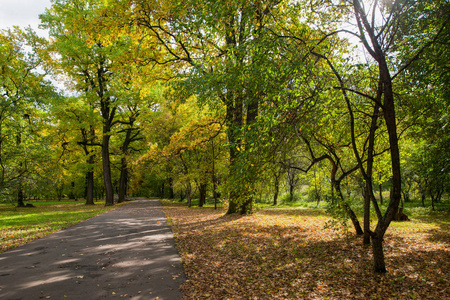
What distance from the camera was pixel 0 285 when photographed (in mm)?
4262

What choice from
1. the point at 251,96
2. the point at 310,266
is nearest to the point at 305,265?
the point at 310,266

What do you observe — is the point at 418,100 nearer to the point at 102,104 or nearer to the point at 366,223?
the point at 366,223

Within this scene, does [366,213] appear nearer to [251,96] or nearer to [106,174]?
[251,96]

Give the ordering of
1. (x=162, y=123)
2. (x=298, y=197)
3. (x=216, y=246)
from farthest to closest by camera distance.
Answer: (x=298, y=197) → (x=162, y=123) → (x=216, y=246)

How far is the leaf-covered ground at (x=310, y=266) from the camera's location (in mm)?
4273

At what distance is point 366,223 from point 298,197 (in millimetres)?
28838

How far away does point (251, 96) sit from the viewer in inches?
232

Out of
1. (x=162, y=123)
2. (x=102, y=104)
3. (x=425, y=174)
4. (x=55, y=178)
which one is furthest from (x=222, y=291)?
(x=102, y=104)

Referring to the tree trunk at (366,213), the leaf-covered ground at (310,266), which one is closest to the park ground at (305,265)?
the leaf-covered ground at (310,266)

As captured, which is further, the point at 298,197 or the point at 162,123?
the point at 298,197

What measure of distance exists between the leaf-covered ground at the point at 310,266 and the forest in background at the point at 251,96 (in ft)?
2.06

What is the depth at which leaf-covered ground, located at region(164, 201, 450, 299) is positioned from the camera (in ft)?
14.0

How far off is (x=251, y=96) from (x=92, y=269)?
Answer: 16.9ft

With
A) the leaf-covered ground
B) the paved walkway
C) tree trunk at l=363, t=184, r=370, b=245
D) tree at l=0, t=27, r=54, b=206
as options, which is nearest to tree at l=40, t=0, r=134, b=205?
tree at l=0, t=27, r=54, b=206
